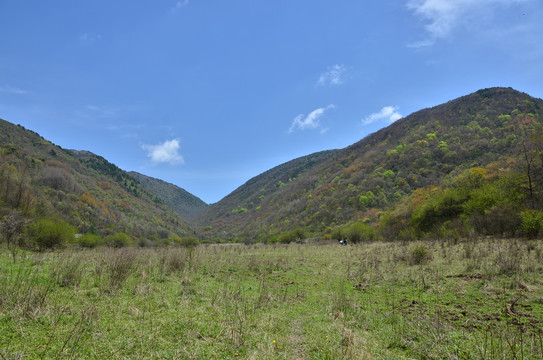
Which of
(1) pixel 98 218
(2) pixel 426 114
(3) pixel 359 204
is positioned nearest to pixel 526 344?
(3) pixel 359 204

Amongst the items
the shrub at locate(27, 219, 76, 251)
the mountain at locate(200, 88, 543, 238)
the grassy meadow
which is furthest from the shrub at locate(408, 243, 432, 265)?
the mountain at locate(200, 88, 543, 238)

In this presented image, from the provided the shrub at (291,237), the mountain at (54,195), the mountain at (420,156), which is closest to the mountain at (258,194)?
the mountain at (420,156)

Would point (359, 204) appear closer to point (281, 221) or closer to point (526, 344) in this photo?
point (281, 221)

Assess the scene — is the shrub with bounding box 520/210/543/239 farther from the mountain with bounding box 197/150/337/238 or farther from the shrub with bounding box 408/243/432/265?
the mountain with bounding box 197/150/337/238

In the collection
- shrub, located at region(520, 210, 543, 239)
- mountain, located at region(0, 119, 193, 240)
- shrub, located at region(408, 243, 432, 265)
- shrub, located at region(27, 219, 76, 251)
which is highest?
mountain, located at region(0, 119, 193, 240)

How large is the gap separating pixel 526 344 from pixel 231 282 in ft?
25.2

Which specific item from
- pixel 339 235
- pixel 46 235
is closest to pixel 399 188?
pixel 339 235

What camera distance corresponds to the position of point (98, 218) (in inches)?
1929

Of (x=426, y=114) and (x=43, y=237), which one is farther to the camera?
(x=426, y=114)

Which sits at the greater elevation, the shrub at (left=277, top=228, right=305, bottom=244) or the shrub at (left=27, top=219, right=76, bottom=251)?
the shrub at (left=27, top=219, right=76, bottom=251)

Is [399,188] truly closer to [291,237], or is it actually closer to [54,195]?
[291,237]

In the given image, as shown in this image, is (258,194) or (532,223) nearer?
(532,223)

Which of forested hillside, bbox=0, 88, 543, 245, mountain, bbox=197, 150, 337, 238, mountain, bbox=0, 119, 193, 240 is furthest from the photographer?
mountain, bbox=197, 150, 337, 238

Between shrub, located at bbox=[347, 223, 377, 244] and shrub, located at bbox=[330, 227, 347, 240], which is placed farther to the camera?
shrub, located at bbox=[330, 227, 347, 240]
